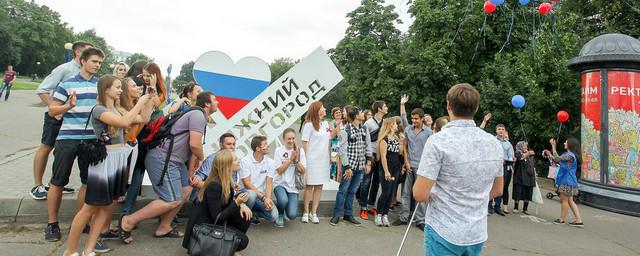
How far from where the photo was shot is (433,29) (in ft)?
56.0

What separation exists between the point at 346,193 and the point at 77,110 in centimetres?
334

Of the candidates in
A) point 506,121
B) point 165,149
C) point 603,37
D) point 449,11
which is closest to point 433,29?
point 449,11

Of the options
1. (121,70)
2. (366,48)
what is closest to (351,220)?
(121,70)

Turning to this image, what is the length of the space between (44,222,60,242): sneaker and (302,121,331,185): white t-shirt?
9.22 ft

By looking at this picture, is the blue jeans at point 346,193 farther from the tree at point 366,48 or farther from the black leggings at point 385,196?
the tree at point 366,48

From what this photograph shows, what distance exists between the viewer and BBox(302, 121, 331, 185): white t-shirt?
17.3ft

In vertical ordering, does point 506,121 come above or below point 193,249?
above

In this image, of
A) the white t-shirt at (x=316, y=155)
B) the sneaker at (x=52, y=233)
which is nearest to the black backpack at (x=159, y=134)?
the sneaker at (x=52, y=233)

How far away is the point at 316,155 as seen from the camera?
17.5ft

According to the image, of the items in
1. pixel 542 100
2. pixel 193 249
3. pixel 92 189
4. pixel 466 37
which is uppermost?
pixel 466 37

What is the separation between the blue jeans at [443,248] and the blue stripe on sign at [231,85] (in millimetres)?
4026

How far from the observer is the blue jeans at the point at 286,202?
4941 millimetres

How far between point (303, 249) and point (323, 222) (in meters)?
1.12

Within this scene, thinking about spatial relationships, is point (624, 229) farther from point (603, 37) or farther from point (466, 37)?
point (466, 37)
